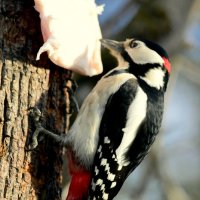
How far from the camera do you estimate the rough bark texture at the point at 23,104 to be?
11.3ft

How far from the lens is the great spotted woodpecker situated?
3684 millimetres

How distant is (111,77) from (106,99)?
0.55 feet

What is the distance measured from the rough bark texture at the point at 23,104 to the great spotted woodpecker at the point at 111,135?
132mm

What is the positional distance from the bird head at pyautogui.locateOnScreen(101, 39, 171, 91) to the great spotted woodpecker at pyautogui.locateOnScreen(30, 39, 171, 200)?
0.30ft

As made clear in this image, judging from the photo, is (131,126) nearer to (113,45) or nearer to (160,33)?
(113,45)

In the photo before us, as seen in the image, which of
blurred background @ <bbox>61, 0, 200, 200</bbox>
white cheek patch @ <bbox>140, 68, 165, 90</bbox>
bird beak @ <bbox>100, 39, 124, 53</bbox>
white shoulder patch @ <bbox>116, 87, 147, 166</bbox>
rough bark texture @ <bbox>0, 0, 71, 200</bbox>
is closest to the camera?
rough bark texture @ <bbox>0, 0, 71, 200</bbox>

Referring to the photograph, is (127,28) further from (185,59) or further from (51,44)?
(51,44)

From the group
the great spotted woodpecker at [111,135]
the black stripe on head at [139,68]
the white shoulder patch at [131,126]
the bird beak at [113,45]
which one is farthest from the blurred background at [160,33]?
the white shoulder patch at [131,126]

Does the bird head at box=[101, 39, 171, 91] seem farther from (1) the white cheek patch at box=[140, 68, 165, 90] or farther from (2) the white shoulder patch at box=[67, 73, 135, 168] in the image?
(2) the white shoulder patch at box=[67, 73, 135, 168]

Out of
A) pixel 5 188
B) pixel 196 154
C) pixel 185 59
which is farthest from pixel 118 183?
pixel 196 154

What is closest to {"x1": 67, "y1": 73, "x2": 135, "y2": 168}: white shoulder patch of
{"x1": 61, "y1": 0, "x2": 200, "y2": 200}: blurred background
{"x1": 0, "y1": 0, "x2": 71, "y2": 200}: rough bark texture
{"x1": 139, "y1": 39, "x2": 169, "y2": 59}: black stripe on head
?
{"x1": 0, "y1": 0, "x2": 71, "y2": 200}: rough bark texture

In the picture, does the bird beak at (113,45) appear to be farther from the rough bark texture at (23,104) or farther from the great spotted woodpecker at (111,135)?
the rough bark texture at (23,104)

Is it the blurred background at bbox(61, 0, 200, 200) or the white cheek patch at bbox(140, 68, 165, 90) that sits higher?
the white cheek patch at bbox(140, 68, 165, 90)

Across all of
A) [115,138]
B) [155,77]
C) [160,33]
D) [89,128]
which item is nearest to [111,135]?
[115,138]
